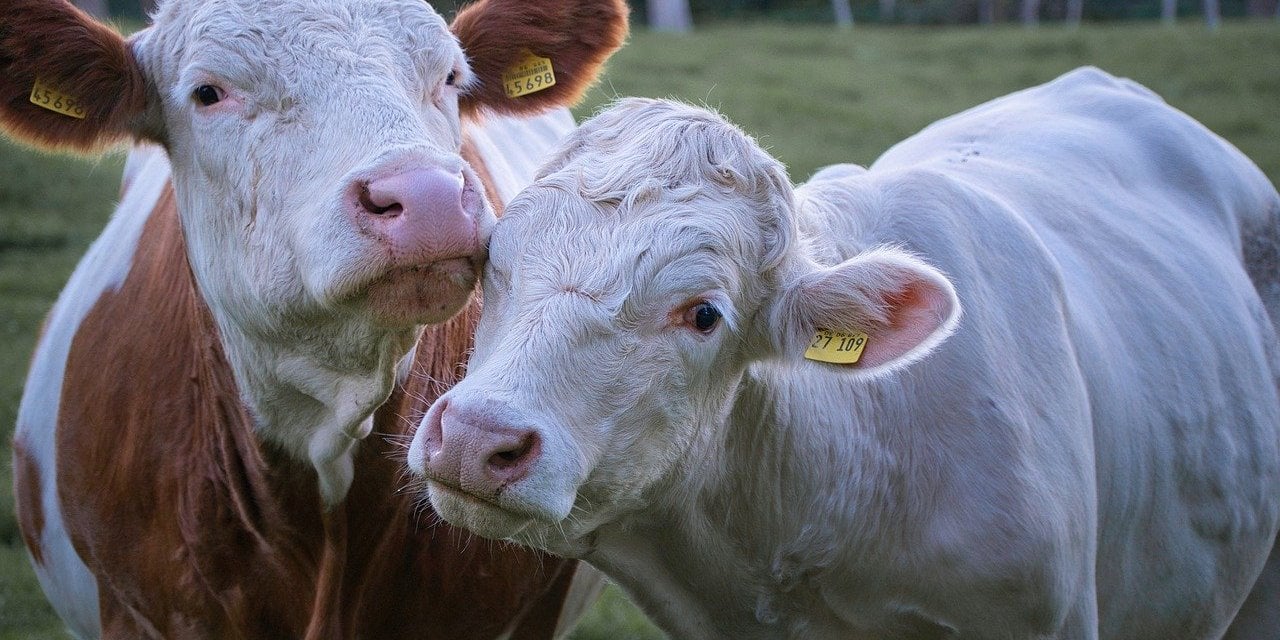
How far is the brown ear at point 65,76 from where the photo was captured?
335 centimetres

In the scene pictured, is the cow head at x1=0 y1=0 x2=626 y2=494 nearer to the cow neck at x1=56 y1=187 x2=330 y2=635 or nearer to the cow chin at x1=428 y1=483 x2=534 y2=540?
the cow neck at x1=56 y1=187 x2=330 y2=635

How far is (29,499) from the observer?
14.9 ft

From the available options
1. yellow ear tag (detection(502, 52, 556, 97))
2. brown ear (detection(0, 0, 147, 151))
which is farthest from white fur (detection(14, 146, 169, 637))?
yellow ear tag (detection(502, 52, 556, 97))

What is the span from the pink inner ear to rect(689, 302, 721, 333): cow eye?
0.35m

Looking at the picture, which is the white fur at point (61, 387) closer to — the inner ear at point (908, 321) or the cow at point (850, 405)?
A: the cow at point (850, 405)

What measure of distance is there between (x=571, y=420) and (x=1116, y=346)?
201cm

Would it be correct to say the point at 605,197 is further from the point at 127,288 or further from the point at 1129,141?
the point at 1129,141

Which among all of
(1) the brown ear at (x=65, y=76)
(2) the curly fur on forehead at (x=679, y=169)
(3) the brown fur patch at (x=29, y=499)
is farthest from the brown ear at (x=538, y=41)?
(3) the brown fur patch at (x=29, y=499)

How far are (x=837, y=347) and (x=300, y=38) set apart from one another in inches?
57.0

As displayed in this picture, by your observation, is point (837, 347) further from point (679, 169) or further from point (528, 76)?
point (528, 76)

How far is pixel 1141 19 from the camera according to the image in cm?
2578

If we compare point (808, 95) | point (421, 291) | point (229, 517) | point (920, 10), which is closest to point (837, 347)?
point (421, 291)

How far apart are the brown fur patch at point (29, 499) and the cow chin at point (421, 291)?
209 centimetres

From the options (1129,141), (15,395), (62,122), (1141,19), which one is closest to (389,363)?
(62,122)
